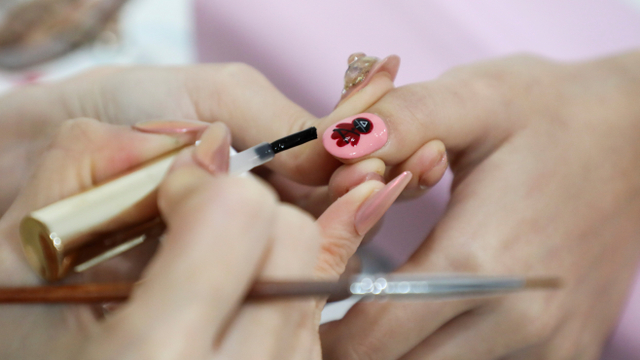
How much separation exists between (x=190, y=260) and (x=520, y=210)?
15.5 inches

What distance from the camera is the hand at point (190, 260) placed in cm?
21

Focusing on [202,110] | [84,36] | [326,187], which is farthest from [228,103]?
[84,36]

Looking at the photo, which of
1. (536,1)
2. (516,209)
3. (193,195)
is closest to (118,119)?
(193,195)

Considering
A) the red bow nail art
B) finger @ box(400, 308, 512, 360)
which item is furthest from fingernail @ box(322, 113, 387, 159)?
finger @ box(400, 308, 512, 360)

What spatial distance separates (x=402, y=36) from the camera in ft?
2.13

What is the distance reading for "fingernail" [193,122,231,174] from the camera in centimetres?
29

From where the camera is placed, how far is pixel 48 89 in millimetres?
573

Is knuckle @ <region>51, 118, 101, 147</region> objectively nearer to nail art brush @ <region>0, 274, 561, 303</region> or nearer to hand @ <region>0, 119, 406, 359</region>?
hand @ <region>0, 119, 406, 359</region>

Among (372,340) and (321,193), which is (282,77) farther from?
(372,340)

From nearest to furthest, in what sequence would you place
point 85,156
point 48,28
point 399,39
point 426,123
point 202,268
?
point 202,268 < point 85,156 < point 426,123 < point 399,39 < point 48,28

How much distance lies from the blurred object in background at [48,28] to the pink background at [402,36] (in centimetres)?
29

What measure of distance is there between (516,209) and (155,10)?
85 cm

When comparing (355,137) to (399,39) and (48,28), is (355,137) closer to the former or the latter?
(399,39)

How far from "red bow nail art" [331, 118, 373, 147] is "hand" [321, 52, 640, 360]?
2cm
